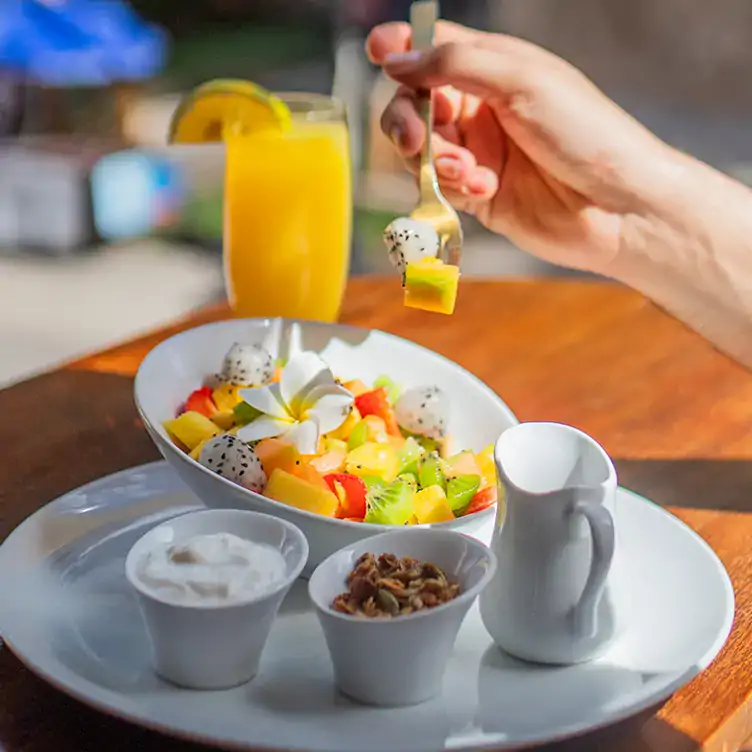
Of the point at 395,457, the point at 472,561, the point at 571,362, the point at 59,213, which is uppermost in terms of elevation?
the point at 472,561

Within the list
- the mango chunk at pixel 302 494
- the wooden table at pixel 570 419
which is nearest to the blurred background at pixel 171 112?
the wooden table at pixel 570 419

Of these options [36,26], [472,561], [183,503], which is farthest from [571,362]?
[36,26]

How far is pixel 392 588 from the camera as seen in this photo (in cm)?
75

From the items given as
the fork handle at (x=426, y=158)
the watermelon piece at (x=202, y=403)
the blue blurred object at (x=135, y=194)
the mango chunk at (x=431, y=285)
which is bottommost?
the blue blurred object at (x=135, y=194)

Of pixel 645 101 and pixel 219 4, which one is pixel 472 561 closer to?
pixel 645 101

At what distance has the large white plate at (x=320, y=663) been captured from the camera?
0.71 metres

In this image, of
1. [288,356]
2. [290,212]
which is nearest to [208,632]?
[288,356]

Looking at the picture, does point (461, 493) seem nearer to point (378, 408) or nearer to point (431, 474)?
point (431, 474)

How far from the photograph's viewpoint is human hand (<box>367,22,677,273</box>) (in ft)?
4.05

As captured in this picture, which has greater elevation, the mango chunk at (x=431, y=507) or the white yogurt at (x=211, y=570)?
the white yogurt at (x=211, y=570)

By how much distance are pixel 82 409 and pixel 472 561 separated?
0.69 metres

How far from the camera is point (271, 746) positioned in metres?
0.68

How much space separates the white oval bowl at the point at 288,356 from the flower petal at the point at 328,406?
142mm

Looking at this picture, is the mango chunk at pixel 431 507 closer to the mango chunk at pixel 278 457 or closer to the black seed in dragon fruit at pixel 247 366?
the mango chunk at pixel 278 457
